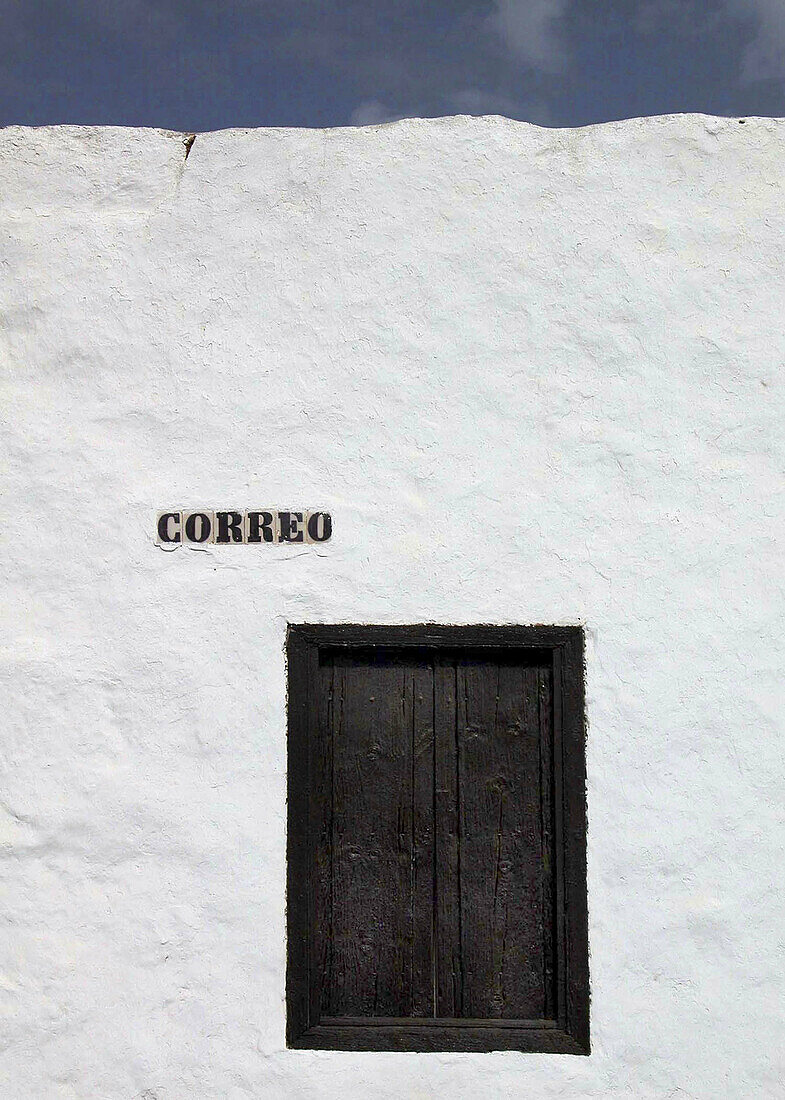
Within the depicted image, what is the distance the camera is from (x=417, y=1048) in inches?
119

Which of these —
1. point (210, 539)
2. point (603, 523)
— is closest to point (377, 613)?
point (210, 539)

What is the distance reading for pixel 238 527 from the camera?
3191 mm

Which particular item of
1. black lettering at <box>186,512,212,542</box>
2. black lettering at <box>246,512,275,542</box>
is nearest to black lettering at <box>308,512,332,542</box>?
black lettering at <box>246,512,275,542</box>

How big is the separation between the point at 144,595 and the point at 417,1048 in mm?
1686

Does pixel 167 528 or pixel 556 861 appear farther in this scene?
pixel 167 528

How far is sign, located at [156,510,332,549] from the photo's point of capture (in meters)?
3.18

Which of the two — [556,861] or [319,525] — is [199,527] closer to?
[319,525]

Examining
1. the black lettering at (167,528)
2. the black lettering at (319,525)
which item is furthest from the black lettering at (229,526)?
the black lettering at (319,525)

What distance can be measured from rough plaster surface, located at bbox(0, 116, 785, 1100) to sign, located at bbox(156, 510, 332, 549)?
4 cm

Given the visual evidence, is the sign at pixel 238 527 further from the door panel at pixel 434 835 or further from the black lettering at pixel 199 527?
the door panel at pixel 434 835

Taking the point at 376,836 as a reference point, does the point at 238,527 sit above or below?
above

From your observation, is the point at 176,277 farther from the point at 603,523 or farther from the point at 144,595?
the point at 603,523

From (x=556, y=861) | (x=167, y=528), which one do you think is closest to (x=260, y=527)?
(x=167, y=528)

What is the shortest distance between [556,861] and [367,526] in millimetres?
1244
